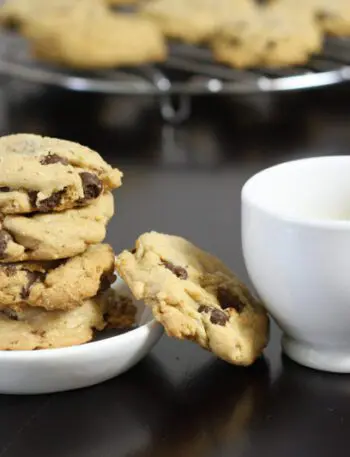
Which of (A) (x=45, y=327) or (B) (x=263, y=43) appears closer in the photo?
(A) (x=45, y=327)

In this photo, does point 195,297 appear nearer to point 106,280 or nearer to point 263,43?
point 106,280

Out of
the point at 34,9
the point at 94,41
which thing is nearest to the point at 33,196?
the point at 94,41

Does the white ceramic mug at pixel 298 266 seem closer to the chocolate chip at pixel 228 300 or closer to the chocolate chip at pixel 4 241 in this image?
the chocolate chip at pixel 228 300

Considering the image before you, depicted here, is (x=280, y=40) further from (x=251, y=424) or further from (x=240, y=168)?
(x=251, y=424)

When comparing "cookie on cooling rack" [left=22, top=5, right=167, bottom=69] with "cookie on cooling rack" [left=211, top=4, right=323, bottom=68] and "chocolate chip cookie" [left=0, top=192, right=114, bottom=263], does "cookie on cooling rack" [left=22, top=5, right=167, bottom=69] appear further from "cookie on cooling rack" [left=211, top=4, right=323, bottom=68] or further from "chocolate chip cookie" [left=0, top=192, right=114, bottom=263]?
"chocolate chip cookie" [left=0, top=192, right=114, bottom=263]

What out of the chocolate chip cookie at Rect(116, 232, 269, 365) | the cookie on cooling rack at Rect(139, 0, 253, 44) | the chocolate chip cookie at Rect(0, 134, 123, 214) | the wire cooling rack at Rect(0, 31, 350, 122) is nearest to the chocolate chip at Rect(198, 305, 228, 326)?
the chocolate chip cookie at Rect(116, 232, 269, 365)

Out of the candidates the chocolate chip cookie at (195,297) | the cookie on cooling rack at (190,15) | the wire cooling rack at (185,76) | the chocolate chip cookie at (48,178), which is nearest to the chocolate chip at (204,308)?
the chocolate chip cookie at (195,297)

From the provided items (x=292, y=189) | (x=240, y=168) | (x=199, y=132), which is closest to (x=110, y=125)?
(x=199, y=132)
